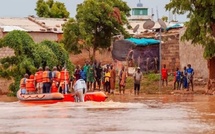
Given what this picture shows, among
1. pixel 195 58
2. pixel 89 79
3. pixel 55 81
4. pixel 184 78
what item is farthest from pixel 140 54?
pixel 55 81

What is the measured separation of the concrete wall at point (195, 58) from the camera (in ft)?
117

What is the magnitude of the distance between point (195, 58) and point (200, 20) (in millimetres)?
6806

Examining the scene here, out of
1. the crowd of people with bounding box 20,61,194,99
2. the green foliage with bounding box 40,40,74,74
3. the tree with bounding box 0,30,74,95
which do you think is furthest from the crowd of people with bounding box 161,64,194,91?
the tree with bounding box 0,30,74,95

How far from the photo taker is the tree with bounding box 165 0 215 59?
29891 millimetres

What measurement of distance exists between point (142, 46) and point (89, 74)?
657cm

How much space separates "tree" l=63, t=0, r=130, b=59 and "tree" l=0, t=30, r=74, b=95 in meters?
Answer: 10.2

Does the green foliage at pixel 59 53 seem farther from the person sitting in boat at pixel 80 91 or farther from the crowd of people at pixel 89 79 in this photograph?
the person sitting in boat at pixel 80 91

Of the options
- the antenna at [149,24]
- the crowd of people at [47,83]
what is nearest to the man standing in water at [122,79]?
the crowd of people at [47,83]

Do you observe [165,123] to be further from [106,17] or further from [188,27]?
[106,17]

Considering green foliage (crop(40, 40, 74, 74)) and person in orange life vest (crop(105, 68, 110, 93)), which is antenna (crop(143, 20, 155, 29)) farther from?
person in orange life vest (crop(105, 68, 110, 93))

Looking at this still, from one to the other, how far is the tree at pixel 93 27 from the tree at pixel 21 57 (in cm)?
1022

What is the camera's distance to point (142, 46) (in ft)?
132

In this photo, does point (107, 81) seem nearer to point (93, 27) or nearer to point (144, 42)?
point (144, 42)

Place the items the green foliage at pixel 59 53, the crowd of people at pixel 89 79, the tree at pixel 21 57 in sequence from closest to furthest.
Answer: the crowd of people at pixel 89 79 < the tree at pixel 21 57 < the green foliage at pixel 59 53
